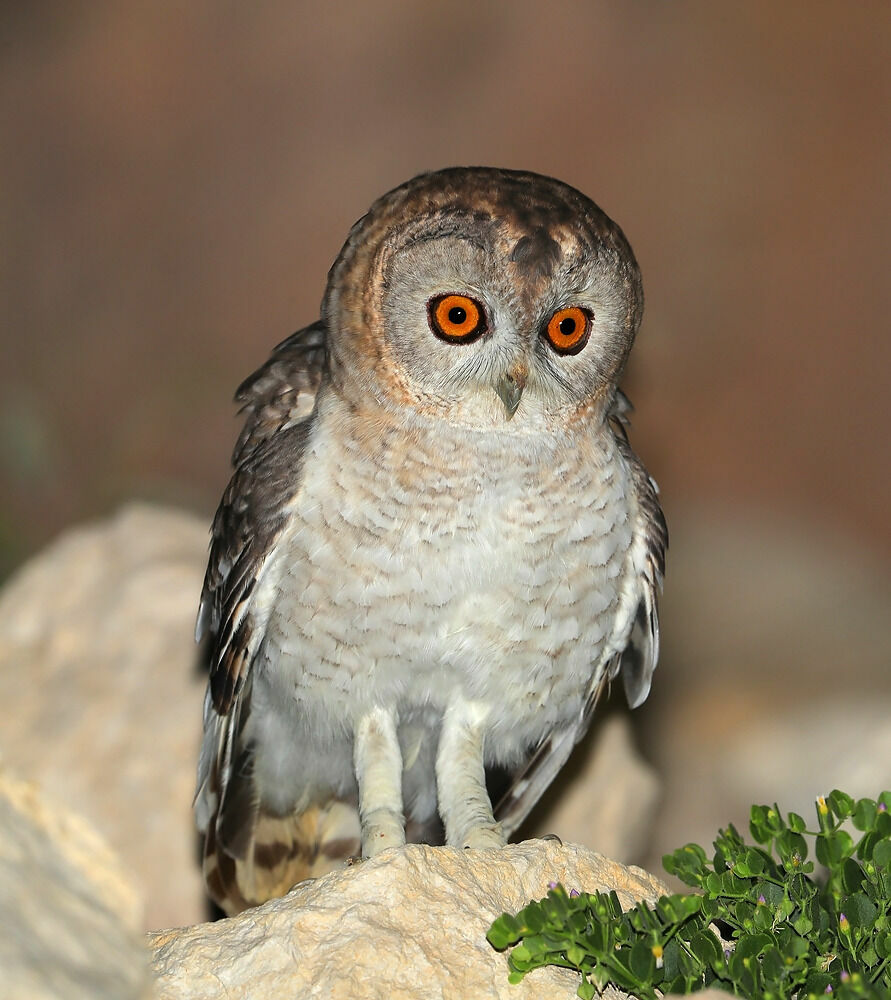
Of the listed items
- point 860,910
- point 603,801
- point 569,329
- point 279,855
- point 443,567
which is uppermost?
point 569,329

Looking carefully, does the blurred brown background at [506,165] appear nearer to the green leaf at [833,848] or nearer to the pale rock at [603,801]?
the pale rock at [603,801]

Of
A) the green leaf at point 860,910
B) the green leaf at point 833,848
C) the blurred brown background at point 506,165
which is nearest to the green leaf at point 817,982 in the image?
the green leaf at point 860,910

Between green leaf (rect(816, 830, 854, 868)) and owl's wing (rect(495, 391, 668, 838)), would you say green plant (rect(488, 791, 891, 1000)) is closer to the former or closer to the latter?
green leaf (rect(816, 830, 854, 868))

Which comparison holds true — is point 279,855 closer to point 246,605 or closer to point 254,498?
A: point 246,605

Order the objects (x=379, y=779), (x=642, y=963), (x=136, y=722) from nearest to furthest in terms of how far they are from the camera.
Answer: (x=642, y=963), (x=379, y=779), (x=136, y=722)

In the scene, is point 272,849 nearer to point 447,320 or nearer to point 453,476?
point 453,476

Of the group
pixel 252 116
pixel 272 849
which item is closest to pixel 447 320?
pixel 272 849

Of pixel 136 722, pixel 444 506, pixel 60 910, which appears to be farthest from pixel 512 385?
pixel 136 722
